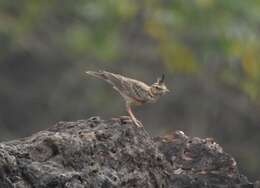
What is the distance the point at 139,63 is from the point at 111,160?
13453 mm

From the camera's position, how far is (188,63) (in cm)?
1761

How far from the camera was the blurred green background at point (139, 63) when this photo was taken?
688 inches

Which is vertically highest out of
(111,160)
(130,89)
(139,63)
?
(130,89)

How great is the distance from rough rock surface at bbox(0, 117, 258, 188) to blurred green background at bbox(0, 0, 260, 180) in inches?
405

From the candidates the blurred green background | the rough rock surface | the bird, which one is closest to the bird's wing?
the bird

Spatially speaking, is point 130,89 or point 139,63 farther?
point 139,63

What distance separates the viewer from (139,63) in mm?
19141

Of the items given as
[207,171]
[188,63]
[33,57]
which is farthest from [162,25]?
[207,171]

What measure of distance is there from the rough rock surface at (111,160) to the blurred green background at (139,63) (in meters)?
10.3

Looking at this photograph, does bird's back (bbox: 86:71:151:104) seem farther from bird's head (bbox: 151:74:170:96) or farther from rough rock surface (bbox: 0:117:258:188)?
rough rock surface (bbox: 0:117:258:188)

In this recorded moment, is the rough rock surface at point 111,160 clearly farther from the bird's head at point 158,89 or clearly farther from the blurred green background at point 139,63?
the blurred green background at point 139,63

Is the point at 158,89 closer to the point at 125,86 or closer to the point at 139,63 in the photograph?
the point at 125,86

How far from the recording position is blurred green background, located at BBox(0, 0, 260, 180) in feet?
57.3

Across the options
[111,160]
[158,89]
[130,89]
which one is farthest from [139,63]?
[111,160]
